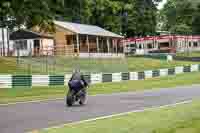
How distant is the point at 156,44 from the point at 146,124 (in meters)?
73.7

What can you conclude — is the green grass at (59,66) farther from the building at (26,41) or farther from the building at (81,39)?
the building at (26,41)

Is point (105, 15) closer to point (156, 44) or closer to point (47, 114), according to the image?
point (156, 44)

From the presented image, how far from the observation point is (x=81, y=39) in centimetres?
6625

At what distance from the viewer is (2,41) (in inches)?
2330

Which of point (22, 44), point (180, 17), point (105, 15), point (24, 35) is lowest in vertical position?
point (22, 44)

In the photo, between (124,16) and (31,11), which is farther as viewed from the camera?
(124,16)

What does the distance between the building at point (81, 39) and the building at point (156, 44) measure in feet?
44.0

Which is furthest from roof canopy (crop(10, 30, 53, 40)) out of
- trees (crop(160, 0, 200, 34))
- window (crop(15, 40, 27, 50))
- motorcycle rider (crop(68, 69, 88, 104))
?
trees (crop(160, 0, 200, 34))

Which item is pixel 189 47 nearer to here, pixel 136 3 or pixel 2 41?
pixel 136 3

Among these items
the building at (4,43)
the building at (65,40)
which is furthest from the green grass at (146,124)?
the building at (4,43)

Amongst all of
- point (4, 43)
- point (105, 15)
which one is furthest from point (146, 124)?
point (105, 15)

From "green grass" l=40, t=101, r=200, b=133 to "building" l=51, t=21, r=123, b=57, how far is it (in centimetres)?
4122

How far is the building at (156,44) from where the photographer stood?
84062 millimetres

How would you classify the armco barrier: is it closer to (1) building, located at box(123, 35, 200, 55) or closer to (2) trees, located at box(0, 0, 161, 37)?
(2) trees, located at box(0, 0, 161, 37)
